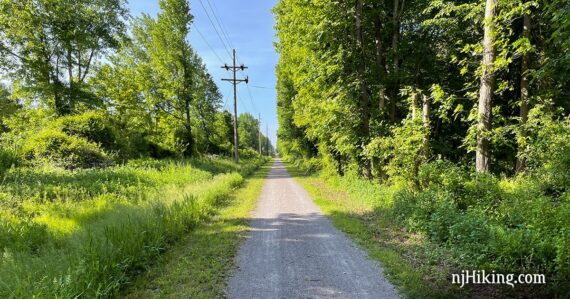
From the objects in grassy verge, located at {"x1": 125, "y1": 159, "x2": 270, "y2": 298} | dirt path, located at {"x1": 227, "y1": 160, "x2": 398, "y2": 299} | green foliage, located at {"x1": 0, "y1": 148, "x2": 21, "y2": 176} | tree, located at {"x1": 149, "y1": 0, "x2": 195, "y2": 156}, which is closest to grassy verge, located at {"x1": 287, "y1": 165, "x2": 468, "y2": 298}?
dirt path, located at {"x1": 227, "y1": 160, "x2": 398, "y2": 299}

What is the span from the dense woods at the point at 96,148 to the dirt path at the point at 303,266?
1715 millimetres

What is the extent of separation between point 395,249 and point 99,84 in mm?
24246

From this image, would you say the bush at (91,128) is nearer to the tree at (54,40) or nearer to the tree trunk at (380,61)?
the tree at (54,40)

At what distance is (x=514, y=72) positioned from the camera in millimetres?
9547

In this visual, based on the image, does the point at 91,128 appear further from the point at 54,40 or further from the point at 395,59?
the point at 395,59

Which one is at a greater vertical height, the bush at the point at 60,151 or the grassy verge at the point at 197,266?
the bush at the point at 60,151

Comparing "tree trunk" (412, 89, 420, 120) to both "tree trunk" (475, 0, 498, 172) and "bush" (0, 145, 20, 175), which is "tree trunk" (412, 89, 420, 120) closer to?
"tree trunk" (475, 0, 498, 172)

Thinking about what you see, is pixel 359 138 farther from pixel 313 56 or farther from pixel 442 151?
pixel 313 56

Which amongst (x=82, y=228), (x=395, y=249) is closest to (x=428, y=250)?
(x=395, y=249)

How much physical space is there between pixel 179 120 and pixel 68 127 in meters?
8.17

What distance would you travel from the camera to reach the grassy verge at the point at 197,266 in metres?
4.24

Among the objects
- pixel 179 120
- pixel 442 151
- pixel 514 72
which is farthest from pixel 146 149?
pixel 514 72

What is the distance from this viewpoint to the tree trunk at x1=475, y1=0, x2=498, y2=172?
7.16 m

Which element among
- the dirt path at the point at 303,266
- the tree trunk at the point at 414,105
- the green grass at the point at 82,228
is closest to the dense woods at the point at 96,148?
the green grass at the point at 82,228
